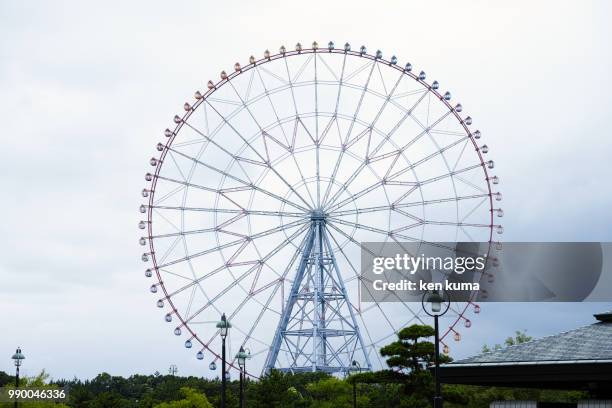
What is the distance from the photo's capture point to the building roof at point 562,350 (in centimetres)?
2661

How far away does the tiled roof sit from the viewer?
26.8 m

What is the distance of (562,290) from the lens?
66500 mm

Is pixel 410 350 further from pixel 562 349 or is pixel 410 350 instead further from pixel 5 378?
pixel 5 378

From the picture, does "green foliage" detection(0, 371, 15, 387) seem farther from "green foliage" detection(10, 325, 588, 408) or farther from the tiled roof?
the tiled roof

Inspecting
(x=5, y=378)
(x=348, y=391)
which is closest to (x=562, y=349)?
(x=348, y=391)

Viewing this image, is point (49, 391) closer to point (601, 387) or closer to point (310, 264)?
point (310, 264)

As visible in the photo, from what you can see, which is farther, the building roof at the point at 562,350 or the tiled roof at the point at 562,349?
the tiled roof at the point at 562,349

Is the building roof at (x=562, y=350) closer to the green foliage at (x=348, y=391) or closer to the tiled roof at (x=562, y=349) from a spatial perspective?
the tiled roof at (x=562, y=349)

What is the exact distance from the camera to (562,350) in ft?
91.1

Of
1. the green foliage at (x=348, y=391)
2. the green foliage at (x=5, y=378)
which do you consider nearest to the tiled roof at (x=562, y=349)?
the green foliage at (x=348, y=391)

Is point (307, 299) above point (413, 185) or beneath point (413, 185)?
beneath

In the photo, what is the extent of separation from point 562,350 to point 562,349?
162 mm

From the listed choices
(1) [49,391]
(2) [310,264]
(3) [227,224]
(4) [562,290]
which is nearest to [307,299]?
(2) [310,264]

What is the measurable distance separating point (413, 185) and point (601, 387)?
88.2ft
